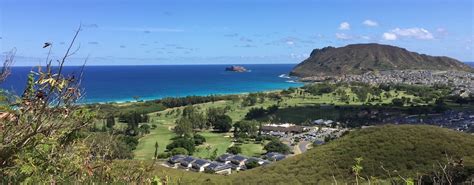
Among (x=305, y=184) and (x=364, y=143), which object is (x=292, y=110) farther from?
(x=305, y=184)

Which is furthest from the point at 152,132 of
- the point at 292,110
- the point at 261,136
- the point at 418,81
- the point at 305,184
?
the point at 418,81

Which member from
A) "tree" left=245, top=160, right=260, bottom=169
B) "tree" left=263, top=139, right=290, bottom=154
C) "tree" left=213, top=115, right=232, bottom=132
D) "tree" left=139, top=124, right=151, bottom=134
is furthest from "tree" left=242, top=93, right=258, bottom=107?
"tree" left=245, top=160, right=260, bottom=169

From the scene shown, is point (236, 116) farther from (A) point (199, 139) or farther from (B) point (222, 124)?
(A) point (199, 139)

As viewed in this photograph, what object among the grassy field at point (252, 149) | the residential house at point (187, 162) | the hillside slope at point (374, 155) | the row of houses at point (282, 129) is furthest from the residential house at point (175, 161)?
the row of houses at point (282, 129)

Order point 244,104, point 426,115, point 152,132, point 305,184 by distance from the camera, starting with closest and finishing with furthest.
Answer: point 305,184
point 152,132
point 426,115
point 244,104

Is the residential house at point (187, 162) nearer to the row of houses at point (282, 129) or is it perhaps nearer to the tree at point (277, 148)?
the tree at point (277, 148)

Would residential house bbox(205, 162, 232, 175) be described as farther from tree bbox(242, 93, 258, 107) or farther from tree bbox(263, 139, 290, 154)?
tree bbox(242, 93, 258, 107)
